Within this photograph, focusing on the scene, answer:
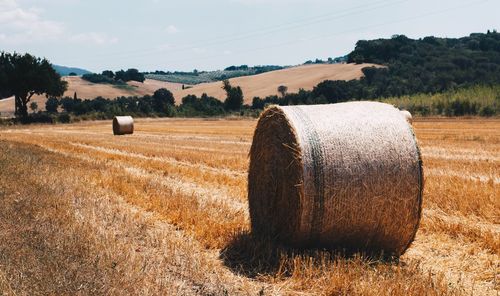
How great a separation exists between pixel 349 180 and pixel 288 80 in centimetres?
10818

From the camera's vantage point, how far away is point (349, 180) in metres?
5.88

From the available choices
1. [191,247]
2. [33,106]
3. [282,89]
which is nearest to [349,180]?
[191,247]

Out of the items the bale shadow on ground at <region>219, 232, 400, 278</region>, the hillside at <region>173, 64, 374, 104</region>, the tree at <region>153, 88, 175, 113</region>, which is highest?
the hillside at <region>173, 64, 374, 104</region>

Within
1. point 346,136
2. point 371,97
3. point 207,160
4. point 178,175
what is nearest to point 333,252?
point 346,136

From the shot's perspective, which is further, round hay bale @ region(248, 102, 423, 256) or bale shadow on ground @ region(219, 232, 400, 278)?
round hay bale @ region(248, 102, 423, 256)

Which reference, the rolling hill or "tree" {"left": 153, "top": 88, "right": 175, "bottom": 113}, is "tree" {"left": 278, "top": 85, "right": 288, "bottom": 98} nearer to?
the rolling hill

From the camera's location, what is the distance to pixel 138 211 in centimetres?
827

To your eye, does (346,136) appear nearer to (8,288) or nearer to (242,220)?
(242,220)

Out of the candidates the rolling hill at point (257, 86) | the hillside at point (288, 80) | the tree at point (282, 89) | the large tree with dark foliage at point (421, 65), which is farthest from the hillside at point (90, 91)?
the large tree with dark foliage at point (421, 65)

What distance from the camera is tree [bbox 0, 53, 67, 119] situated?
5878cm

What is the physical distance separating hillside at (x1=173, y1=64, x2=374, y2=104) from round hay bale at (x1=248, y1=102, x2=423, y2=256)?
86775 mm

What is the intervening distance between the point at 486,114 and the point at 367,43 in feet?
233

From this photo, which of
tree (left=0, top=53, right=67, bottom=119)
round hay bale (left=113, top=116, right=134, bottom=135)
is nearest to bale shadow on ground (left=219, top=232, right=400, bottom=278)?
round hay bale (left=113, top=116, right=134, bottom=135)

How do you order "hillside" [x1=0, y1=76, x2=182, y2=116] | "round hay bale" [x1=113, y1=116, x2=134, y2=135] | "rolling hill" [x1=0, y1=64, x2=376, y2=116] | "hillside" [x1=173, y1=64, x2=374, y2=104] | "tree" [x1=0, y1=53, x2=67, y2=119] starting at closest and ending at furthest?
"round hay bale" [x1=113, y1=116, x2=134, y2=135], "tree" [x1=0, y1=53, x2=67, y2=119], "hillside" [x1=173, y1=64, x2=374, y2=104], "rolling hill" [x1=0, y1=64, x2=376, y2=116], "hillside" [x1=0, y1=76, x2=182, y2=116]
